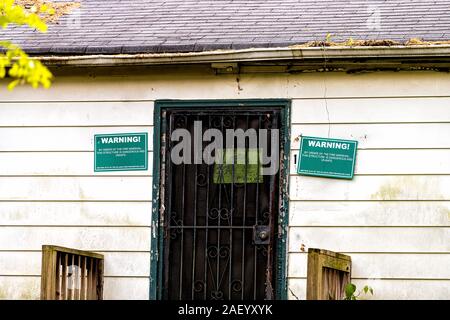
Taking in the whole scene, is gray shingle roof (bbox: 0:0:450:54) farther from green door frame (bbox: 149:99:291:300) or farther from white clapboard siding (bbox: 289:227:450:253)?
white clapboard siding (bbox: 289:227:450:253)

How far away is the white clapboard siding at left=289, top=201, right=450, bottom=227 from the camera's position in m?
9.91

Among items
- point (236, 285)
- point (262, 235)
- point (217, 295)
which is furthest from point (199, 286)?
point (262, 235)

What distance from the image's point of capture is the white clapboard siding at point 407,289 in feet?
32.2

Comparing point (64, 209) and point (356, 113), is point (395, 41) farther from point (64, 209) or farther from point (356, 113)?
point (64, 209)

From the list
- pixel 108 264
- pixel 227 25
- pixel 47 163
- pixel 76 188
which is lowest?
pixel 108 264

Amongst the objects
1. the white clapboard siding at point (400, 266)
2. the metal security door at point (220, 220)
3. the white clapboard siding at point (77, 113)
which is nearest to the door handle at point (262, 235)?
the metal security door at point (220, 220)

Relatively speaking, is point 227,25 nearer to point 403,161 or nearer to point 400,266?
point 403,161

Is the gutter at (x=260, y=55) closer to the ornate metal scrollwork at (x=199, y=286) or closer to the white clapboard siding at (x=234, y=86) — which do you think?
the white clapboard siding at (x=234, y=86)

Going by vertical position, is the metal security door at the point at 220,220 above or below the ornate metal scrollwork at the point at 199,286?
above

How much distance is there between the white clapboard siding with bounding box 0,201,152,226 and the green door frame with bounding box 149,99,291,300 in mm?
162

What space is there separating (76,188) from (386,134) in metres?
2.77

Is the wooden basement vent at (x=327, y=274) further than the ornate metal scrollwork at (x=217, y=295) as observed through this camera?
→ No

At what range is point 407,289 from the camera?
9.86 m

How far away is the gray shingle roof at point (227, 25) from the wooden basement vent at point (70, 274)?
1899 mm
